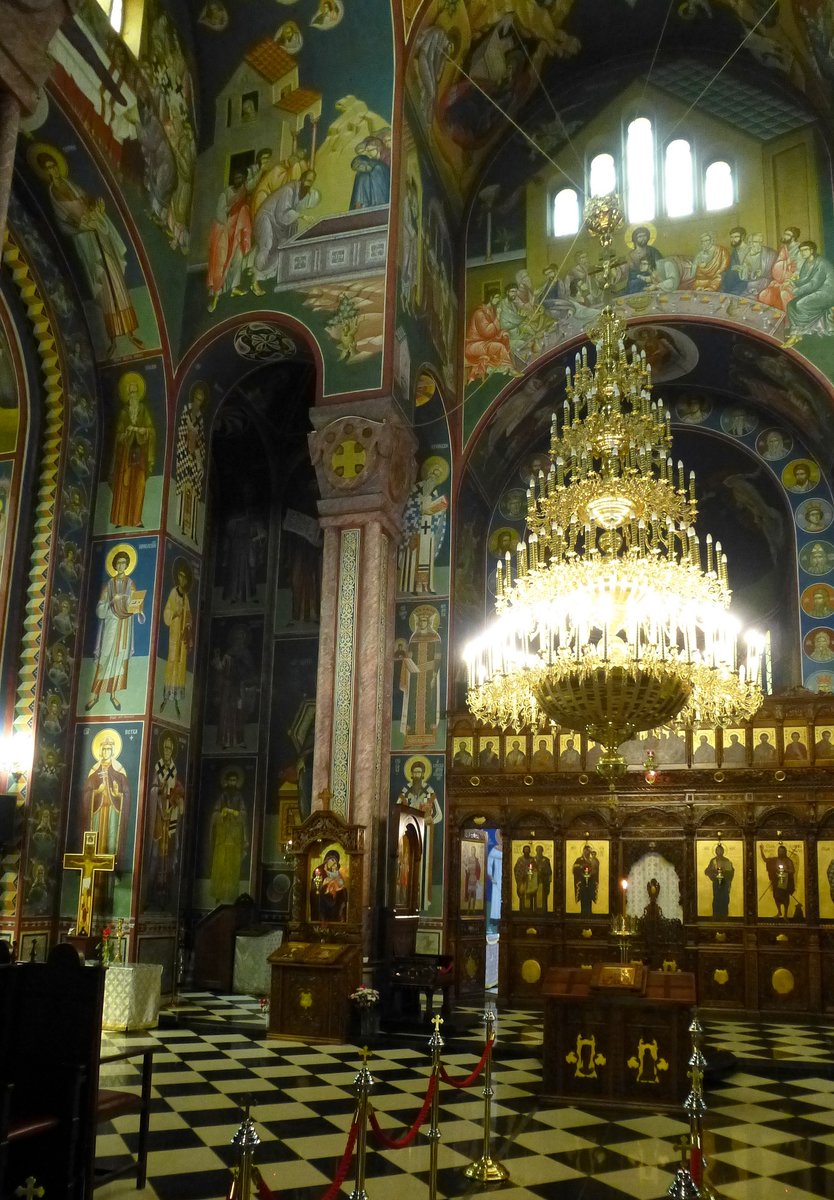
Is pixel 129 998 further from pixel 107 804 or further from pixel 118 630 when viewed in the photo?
pixel 118 630

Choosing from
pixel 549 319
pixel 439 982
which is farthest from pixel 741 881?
pixel 549 319

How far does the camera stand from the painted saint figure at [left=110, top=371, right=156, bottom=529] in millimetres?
14156

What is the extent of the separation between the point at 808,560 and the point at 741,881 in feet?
16.7

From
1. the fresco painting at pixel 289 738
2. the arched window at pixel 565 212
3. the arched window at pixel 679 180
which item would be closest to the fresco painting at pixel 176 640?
the fresco painting at pixel 289 738

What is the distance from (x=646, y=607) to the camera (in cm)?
859

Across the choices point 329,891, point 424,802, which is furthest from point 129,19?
point 329,891

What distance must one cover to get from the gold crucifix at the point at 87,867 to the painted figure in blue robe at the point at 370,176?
28.9ft

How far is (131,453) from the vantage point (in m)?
14.3

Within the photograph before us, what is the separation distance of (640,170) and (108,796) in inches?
499

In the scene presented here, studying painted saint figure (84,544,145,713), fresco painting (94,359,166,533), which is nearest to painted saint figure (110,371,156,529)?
fresco painting (94,359,166,533)

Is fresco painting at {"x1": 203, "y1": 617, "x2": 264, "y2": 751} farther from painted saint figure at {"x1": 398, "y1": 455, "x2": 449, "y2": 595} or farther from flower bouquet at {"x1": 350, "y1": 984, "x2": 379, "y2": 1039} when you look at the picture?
flower bouquet at {"x1": 350, "y1": 984, "x2": 379, "y2": 1039}

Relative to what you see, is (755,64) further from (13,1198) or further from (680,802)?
(13,1198)

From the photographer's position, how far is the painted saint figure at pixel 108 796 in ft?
42.8

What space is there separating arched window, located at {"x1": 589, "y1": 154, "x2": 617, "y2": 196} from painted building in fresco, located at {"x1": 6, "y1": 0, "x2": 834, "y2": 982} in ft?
0.18
